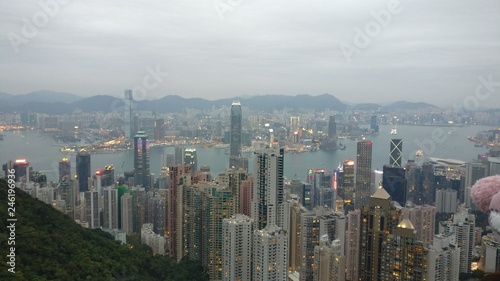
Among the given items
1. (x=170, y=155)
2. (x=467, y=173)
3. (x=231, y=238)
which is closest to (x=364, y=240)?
(x=231, y=238)

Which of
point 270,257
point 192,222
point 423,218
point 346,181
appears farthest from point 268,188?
point 346,181

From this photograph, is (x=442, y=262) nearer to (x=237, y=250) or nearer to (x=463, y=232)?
(x=463, y=232)

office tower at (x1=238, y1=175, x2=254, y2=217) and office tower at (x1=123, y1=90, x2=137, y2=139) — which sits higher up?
office tower at (x1=123, y1=90, x2=137, y2=139)

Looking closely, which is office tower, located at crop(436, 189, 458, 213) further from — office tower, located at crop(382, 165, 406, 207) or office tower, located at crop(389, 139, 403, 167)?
office tower, located at crop(389, 139, 403, 167)

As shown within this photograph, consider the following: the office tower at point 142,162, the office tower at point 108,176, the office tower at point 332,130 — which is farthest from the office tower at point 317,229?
the office tower at point 108,176

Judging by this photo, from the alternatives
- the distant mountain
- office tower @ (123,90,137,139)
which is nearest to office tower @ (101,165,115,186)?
office tower @ (123,90,137,139)

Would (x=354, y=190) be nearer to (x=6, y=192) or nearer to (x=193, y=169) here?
(x=193, y=169)
